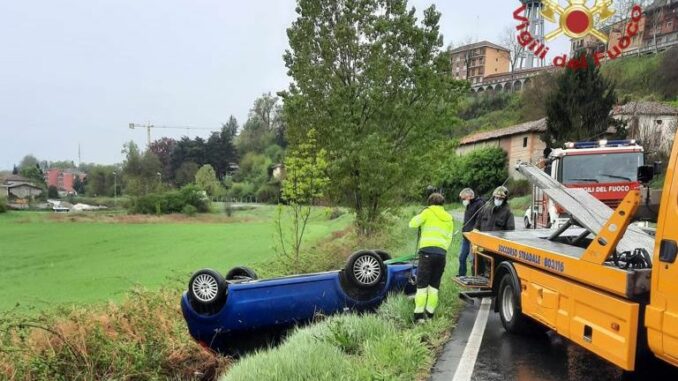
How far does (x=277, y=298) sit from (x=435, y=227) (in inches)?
97.7

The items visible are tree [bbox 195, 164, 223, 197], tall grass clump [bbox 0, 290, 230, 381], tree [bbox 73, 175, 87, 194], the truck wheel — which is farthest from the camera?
tree [bbox 73, 175, 87, 194]

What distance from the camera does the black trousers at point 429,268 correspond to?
6.69 m

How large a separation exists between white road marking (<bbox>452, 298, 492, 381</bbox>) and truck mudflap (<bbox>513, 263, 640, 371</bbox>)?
669mm

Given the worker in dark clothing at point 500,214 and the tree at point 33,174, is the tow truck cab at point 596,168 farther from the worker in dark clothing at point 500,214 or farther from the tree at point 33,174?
the tree at point 33,174

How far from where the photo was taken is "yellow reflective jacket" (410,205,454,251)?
674cm

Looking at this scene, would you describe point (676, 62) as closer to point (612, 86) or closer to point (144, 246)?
point (612, 86)

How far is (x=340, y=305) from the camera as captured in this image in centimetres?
768

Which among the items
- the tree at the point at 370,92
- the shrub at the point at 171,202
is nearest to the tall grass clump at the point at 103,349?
the tree at the point at 370,92

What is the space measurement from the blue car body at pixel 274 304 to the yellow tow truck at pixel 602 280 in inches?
86.6

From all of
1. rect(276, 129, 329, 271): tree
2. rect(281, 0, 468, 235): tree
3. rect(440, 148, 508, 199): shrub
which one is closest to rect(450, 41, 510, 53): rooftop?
rect(440, 148, 508, 199): shrub

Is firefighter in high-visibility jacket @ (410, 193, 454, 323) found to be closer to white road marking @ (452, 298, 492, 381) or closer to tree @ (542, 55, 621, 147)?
white road marking @ (452, 298, 492, 381)

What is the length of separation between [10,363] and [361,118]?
10899 millimetres

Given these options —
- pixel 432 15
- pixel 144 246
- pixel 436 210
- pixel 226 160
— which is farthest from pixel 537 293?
pixel 226 160

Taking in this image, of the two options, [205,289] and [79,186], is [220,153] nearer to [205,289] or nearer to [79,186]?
[79,186]
